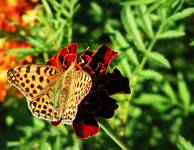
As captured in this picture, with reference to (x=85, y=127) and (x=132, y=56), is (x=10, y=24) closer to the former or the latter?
(x=132, y=56)

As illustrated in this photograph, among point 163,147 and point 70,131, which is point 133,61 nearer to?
point 70,131

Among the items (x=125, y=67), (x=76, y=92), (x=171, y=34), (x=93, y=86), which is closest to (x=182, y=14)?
(x=171, y=34)

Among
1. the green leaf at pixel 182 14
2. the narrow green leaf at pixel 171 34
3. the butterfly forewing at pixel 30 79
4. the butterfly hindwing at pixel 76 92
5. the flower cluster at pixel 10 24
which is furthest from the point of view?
the flower cluster at pixel 10 24

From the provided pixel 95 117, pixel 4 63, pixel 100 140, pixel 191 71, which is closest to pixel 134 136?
pixel 100 140

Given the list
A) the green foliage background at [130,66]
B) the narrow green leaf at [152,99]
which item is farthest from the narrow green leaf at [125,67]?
the narrow green leaf at [152,99]

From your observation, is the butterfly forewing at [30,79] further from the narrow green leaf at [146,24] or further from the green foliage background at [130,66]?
the narrow green leaf at [146,24]

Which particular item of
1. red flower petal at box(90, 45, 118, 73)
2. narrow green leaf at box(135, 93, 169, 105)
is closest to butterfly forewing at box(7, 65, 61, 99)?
red flower petal at box(90, 45, 118, 73)
